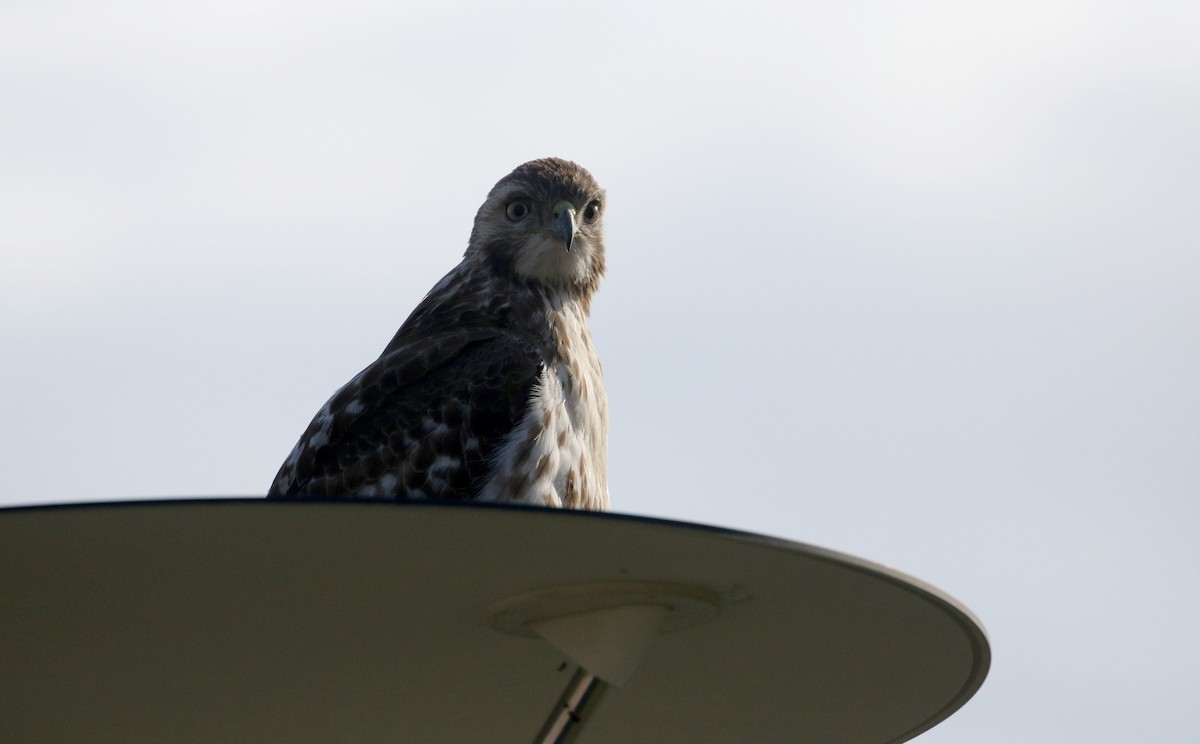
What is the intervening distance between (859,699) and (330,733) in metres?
1.33

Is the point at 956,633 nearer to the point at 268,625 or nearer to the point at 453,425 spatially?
the point at 268,625

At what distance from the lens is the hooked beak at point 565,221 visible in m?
7.59

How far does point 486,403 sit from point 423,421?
312 mm

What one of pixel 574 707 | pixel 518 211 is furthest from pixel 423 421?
pixel 574 707

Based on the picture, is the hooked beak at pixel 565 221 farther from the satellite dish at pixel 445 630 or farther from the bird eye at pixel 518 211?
the satellite dish at pixel 445 630

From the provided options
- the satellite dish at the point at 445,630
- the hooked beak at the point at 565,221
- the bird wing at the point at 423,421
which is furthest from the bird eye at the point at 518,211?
the satellite dish at the point at 445,630

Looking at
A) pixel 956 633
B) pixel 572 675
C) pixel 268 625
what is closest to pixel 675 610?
pixel 572 675

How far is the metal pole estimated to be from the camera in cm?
375

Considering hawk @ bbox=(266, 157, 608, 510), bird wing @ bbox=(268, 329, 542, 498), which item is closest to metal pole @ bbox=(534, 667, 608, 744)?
hawk @ bbox=(266, 157, 608, 510)

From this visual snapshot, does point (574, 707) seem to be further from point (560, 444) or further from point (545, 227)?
point (545, 227)

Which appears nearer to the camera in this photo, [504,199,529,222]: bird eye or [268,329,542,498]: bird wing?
[268,329,542,498]: bird wing

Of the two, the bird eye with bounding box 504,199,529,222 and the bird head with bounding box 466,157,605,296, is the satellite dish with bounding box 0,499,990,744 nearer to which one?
the bird head with bounding box 466,157,605,296

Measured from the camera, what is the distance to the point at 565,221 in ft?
25.1

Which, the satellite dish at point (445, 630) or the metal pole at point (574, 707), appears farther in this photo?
the metal pole at point (574, 707)
